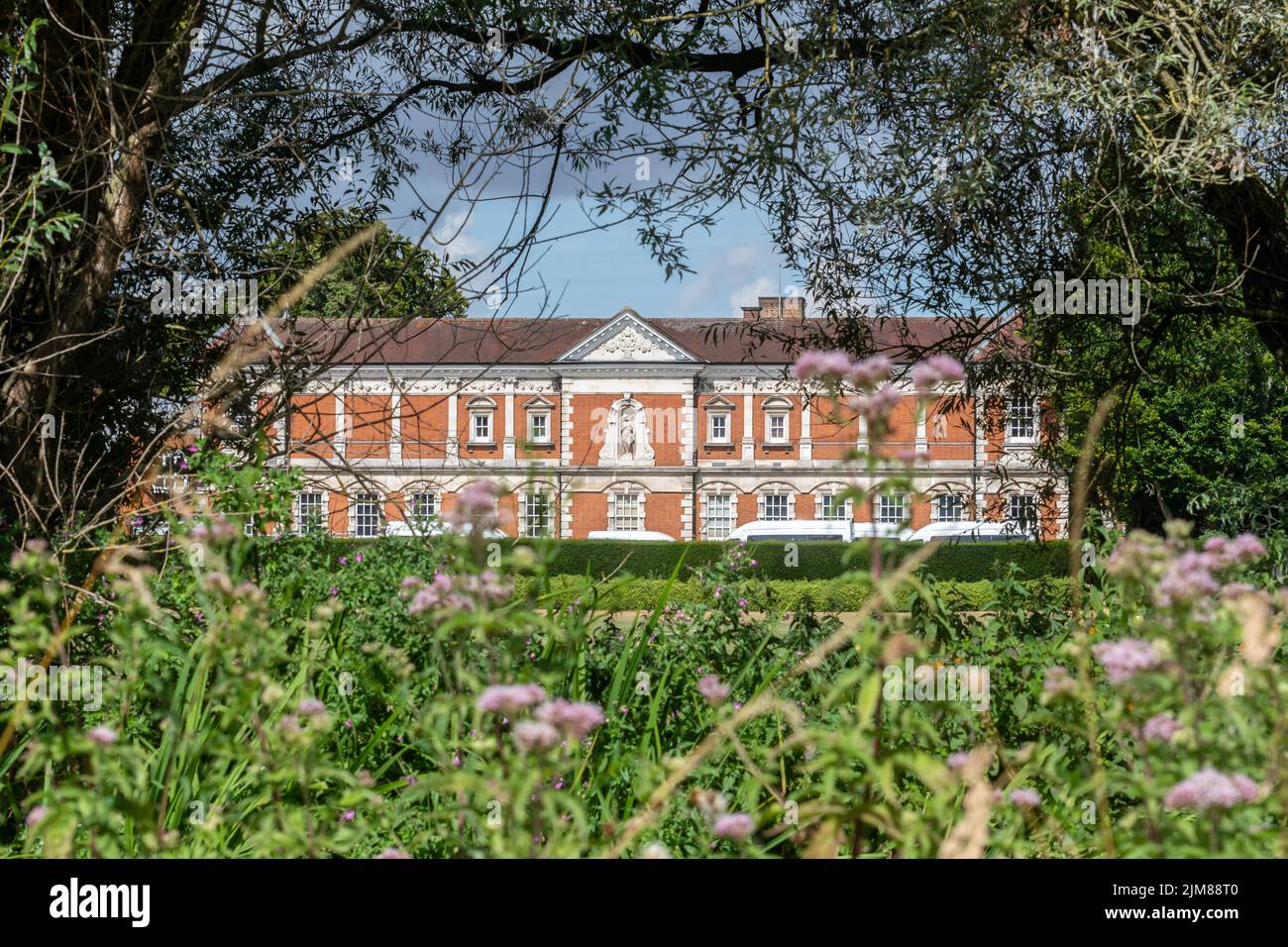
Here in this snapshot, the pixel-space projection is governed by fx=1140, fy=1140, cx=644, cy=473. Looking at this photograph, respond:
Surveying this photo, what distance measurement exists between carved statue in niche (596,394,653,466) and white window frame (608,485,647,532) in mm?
1605

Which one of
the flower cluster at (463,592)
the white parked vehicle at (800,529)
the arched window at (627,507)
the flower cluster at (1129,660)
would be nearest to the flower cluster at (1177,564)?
the flower cluster at (1129,660)

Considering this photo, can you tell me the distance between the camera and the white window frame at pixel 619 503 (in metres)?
45.1

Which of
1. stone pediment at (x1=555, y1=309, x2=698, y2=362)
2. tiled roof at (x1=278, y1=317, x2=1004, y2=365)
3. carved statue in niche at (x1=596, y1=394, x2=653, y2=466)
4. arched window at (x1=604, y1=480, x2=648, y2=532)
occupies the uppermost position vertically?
stone pediment at (x1=555, y1=309, x2=698, y2=362)

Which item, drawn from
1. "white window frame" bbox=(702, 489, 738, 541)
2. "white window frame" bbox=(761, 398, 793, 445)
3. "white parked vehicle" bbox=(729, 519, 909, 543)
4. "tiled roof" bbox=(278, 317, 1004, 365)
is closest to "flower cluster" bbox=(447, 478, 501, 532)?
"tiled roof" bbox=(278, 317, 1004, 365)

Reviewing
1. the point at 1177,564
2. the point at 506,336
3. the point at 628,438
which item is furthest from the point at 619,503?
the point at 1177,564

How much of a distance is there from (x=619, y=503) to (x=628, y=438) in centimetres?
279

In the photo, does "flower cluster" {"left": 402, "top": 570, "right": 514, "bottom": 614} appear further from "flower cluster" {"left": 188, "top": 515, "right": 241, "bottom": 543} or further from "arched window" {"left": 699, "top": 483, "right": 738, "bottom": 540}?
"arched window" {"left": 699, "top": 483, "right": 738, "bottom": 540}

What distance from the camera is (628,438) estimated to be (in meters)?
46.3

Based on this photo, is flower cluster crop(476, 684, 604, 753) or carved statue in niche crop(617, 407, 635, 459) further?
carved statue in niche crop(617, 407, 635, 459)

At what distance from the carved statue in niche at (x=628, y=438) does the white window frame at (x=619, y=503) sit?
63.2 inches

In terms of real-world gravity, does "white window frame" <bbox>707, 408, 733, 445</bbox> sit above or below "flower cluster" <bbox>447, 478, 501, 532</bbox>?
above

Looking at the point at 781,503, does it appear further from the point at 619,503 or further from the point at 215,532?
the point at 215,532

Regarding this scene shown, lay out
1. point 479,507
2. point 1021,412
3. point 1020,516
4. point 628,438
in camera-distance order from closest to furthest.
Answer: point 479,507, point 1020,516, point 1021,412, point 628,438

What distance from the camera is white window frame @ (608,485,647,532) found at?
45094mm
